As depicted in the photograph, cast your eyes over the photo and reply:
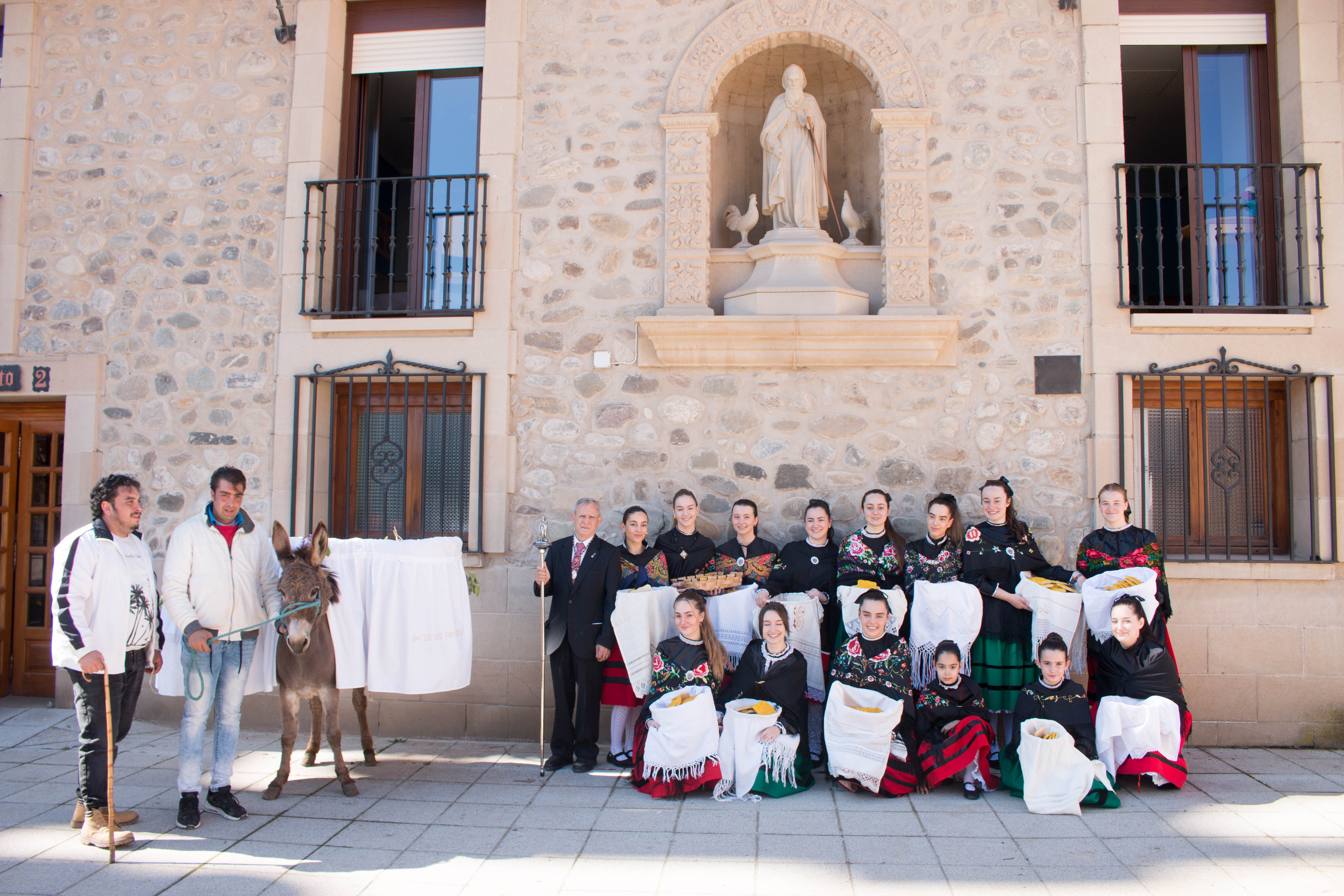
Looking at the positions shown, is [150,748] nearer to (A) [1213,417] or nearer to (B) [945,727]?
(B) [945,727]

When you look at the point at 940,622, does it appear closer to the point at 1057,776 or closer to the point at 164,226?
the point at 1057,776

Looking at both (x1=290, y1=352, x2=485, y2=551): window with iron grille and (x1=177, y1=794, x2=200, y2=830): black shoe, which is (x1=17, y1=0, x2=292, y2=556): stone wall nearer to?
(x1=290, y1=352, x2=485, y2=551): window with iron grille

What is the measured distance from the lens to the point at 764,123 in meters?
5.86

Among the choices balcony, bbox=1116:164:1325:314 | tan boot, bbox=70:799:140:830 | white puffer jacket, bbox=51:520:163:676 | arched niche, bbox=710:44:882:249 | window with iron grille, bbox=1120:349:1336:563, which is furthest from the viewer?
arched niche, bbox=710:44:882:249

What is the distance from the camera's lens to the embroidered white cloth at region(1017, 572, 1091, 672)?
14.2 feet

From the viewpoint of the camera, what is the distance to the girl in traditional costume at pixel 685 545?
15.7ft

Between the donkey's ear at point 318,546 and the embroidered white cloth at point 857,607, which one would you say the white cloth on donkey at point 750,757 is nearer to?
the embroidered white cloth at point 857,607

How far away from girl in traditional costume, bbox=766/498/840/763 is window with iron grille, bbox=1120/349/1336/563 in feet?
6.25

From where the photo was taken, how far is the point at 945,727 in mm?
4145

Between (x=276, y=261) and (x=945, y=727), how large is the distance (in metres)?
5.07

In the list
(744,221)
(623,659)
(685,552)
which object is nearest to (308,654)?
(623,659)

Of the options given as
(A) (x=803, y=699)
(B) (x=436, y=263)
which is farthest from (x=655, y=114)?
(A) (x=803, y=699)

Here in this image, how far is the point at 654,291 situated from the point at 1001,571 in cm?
269

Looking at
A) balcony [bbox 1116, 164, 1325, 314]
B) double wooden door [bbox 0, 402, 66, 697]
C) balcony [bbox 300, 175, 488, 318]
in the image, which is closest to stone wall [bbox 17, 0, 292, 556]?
balcony [bbox 300, 175, 488, 318]
